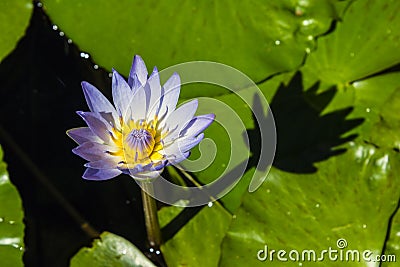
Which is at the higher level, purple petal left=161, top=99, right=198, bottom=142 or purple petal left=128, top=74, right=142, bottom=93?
purple petal left=128, top=74, right=142, bottom=93

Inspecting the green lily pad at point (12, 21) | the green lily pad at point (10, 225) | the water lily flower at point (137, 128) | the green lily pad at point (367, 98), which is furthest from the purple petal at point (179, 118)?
the green lily pad at point (12, 21)

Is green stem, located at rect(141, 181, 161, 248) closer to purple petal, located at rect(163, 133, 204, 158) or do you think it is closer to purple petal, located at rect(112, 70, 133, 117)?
purple petal, located at rect(163, 133, 204, 158)

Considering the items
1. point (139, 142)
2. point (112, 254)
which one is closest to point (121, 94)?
point (139, 142)

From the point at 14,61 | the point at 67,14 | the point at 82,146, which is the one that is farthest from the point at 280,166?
the point at 14,61

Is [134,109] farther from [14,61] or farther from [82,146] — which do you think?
[14,61]

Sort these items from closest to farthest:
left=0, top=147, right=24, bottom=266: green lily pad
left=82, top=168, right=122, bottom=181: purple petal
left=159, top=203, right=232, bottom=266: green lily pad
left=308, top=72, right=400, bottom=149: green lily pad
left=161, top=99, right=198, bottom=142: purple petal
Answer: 1. left=82, top=168, right=122, bottom=181: purple petal
2. left=161, top=99, right=198, bottom=142: purple petal
3. left=0, top=147, right=24, bottom=266: green lily pad
4. left=159, top=203, right=232, bottom=266: green lily pad
5. left=308, top=72, right=400, bottom=149: green lily pad

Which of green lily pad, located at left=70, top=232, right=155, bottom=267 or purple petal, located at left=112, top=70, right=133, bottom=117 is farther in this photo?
green lily pad, located at left=70, top=232, right=155, bottom=267

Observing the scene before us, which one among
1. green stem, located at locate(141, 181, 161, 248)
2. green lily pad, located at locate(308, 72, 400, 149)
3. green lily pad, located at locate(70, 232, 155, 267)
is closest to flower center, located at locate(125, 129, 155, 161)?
green stem, located at locate(141, 181, 161, 248)
